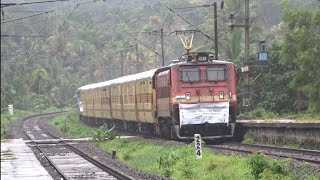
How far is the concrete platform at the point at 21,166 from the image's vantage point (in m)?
15.6

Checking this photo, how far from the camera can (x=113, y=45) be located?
281ft

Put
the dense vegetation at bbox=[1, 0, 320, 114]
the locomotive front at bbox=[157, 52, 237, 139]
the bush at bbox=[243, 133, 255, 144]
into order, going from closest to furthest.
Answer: the locomotive front at bbox=[157, 52, 237, 139]
the bush at bbox=[243, 133, 255, 144]
the dense vegetation at bbox=[1, 0, 320, 114]

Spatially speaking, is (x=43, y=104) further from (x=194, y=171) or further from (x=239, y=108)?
(x=194, y=171)

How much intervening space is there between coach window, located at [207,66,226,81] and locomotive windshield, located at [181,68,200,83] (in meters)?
0.43

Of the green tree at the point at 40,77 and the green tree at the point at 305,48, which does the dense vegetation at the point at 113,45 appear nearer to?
the green tree at the point at 40,77

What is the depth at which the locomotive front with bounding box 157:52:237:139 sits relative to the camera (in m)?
24.2

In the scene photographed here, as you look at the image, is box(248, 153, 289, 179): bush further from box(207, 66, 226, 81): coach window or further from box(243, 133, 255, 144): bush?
box(243, 133, 255, 144): bush

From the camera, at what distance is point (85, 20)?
96500 millimetres

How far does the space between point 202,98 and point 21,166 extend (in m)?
8.65

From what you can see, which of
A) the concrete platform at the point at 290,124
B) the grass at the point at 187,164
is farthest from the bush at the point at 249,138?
the grass at the point at 187,164

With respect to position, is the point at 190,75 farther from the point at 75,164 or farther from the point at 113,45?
the point at 113,45

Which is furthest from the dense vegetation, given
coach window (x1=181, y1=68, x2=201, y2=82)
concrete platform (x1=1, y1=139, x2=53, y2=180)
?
concrete platform (x1=1, y1=139, x2=53, y2=180)

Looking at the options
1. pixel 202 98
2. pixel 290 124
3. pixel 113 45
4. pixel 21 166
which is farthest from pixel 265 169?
pixel 113 45

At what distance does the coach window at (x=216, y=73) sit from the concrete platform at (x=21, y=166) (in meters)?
7.54
